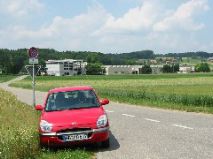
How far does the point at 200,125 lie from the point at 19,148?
745cm

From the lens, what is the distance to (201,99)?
25.6 m

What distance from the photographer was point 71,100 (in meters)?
12.4

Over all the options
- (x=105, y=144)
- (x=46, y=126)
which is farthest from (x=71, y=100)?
(x=105, y=144)

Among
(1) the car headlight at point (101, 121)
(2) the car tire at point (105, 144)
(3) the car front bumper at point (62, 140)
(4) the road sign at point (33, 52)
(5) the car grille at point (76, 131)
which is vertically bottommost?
(2) the car tire at point (105, 144)

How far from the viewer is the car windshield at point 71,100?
1213 cm

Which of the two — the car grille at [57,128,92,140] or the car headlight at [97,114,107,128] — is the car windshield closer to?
the car headlight at [97,114,107,128]

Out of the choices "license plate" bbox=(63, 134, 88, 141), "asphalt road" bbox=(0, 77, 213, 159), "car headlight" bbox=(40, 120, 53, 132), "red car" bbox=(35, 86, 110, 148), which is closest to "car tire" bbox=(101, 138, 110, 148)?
"red car" bbox=(35, 86, 110, 148)

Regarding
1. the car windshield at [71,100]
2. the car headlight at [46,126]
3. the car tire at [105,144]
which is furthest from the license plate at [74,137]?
the car windshield at [71,100]

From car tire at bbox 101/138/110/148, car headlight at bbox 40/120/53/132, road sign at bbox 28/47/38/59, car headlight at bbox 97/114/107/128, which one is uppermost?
road sign at bbox 28/47/38/59

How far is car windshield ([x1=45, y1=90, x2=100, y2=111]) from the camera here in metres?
12.1

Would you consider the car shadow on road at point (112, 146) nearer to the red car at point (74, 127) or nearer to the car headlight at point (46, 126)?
the red car at point (74, 127)

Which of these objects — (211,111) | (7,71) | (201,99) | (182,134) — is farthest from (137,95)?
(7,71)

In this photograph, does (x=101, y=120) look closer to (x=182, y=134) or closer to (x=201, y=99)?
(x=182, y=134)

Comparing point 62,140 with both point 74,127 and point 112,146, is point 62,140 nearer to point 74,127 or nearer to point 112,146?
point 74,127
